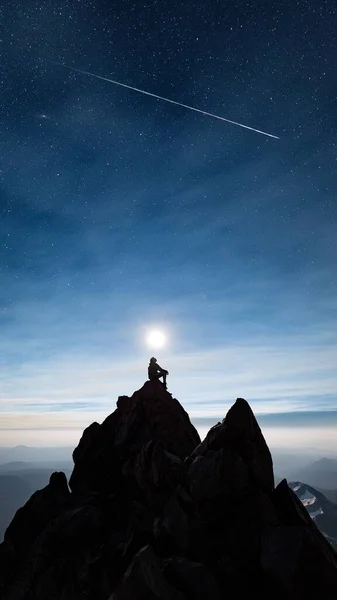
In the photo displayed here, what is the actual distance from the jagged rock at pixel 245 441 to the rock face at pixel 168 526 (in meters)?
0.10

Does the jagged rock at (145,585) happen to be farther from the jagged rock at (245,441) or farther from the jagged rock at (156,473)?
the jagged rock at (245,441)

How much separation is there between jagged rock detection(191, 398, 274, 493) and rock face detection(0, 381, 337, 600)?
0.32 ft

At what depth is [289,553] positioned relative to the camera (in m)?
25.1

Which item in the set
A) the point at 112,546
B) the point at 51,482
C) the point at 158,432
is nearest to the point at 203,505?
the point at 112,546

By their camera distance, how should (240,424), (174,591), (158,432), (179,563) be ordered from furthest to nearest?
(158,432), (240,424), (179,563), (174,591)

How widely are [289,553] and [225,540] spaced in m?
5.68

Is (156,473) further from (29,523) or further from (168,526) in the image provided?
(29,523)

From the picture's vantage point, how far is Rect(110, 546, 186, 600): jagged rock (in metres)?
23.8

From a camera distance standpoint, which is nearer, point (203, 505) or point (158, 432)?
point (203, 505)

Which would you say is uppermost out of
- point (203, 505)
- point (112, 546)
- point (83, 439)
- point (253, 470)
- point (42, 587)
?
point (83, 439)

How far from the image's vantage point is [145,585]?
24031mm

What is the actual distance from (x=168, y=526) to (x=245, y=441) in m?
10.2

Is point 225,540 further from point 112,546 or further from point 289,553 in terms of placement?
point 112,546

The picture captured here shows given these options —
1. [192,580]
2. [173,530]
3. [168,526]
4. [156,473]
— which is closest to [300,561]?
[192,580]
